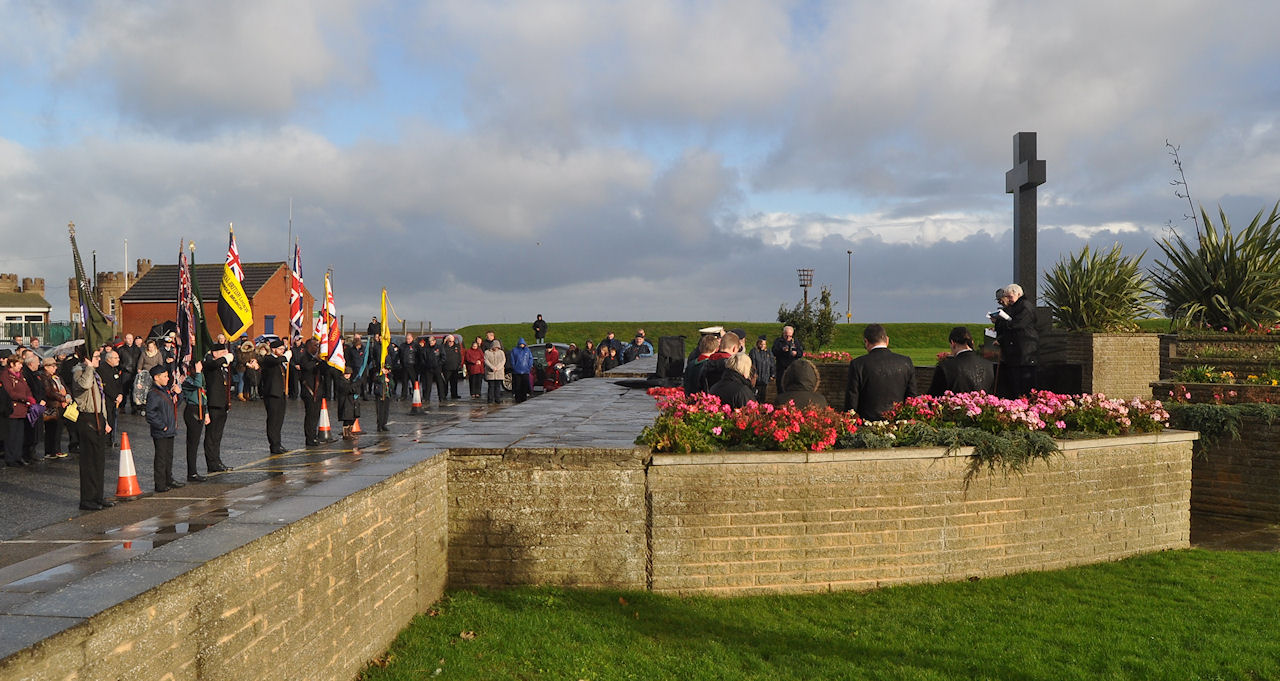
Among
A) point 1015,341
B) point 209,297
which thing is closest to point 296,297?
point 1015,341

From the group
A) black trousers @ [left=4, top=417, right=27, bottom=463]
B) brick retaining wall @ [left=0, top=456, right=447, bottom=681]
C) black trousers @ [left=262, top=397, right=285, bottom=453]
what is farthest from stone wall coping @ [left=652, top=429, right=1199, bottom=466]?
black trousers @ [left=4, top=417, right=27, bottom=463]

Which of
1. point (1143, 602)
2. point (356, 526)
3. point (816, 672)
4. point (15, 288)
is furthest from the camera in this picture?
point (15, 288)

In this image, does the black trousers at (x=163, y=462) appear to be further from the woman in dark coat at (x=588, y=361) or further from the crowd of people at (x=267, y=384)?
the woman in dark coat at (x=588, y=361)

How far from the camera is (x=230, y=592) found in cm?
418

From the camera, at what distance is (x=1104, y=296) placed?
18266 millimetres

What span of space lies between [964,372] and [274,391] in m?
8.91

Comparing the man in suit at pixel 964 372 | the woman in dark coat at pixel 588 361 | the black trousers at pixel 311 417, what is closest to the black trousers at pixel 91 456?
the black trousers at pixel 311 417

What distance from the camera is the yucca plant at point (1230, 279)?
1688 cm

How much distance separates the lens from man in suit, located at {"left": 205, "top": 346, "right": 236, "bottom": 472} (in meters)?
10.8

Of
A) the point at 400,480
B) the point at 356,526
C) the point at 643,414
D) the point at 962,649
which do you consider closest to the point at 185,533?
the point at 356,526

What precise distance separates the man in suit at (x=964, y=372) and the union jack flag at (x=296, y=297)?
11.7 m

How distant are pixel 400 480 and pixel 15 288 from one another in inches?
3751

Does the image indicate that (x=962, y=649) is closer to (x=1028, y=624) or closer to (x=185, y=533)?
(x=1028, y=624)

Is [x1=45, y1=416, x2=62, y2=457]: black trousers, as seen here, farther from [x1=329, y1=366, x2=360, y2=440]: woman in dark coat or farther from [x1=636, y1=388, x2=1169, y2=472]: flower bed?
[x1=636, y1=388, x2=1169, y2=472]: flower bed
